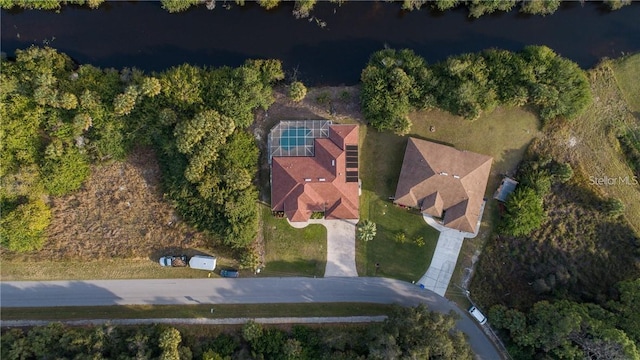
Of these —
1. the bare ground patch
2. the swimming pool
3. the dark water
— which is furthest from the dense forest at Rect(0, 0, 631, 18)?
the bare ground patch

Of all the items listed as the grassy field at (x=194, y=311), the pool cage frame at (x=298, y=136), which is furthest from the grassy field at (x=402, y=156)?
the grassy field at (x=194, y=311)

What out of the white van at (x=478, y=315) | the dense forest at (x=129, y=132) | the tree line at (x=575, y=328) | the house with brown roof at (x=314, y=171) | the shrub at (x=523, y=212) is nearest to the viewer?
the tree line at (x=575, y=328)

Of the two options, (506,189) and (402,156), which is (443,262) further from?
(402,156)

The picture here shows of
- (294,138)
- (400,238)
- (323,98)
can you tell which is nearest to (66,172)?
(294,138)

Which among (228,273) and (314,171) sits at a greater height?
(314,171)

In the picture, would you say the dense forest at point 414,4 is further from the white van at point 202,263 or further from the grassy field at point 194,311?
the grassy field at point 194,311

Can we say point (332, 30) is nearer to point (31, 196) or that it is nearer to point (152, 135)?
point (152, 135)
